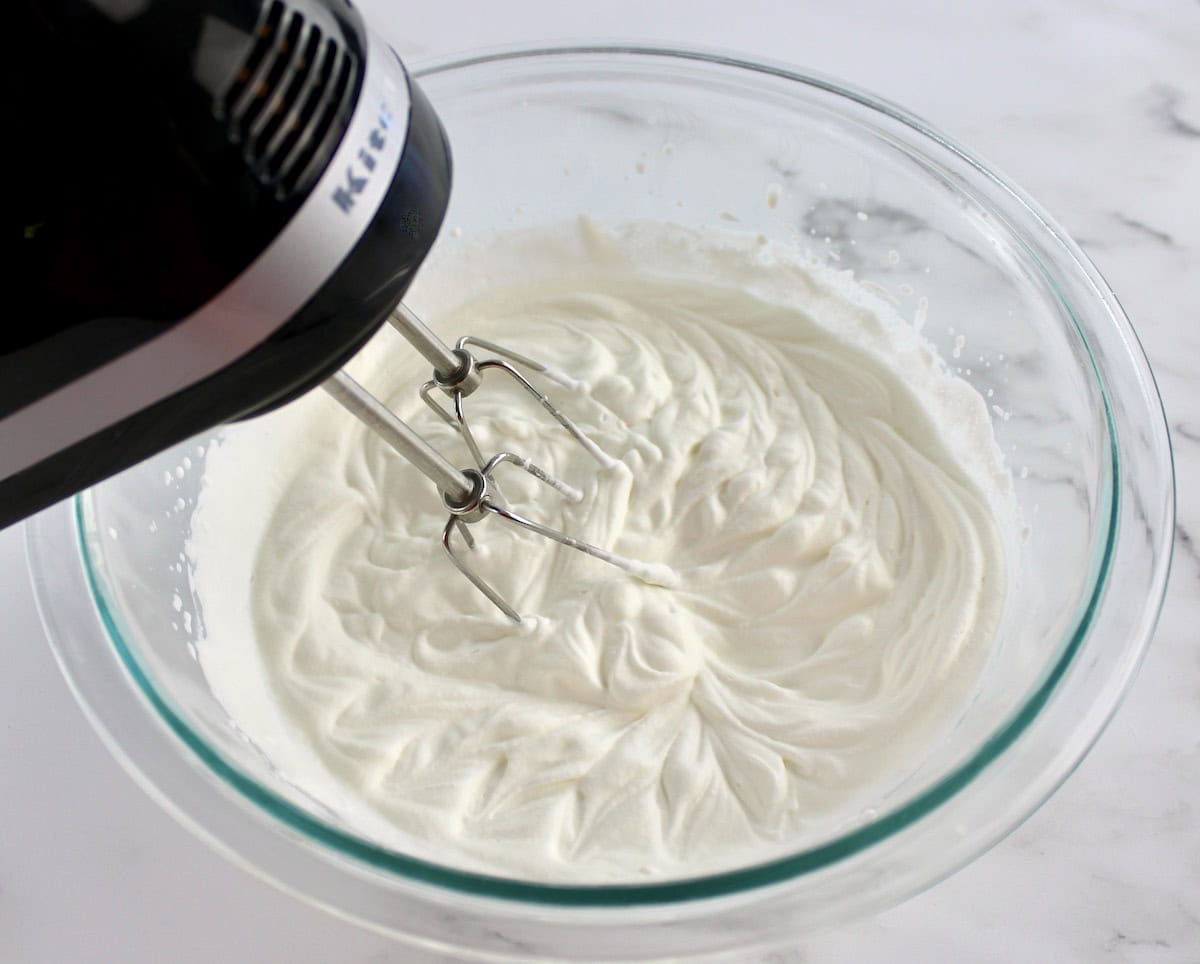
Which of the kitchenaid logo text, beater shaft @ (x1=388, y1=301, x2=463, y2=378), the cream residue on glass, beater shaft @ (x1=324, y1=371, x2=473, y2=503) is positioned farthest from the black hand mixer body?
the cream residue on glass

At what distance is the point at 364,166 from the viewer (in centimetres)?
74

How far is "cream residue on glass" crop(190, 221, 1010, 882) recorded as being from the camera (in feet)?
3.86

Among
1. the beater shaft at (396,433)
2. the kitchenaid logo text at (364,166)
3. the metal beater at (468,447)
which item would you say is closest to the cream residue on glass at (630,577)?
the metal beater at (468,447)

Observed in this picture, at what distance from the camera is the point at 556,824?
1153 millimetres

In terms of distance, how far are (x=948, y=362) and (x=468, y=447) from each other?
0.63 m

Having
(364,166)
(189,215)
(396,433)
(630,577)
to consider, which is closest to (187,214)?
(189,215)

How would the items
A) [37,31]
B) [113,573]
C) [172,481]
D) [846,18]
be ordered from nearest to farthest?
[37,31] → [113,573] → [172,481] → [846,18]

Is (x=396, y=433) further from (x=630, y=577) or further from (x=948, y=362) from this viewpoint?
(x=948, y=362)

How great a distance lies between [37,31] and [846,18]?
1509 millimetres

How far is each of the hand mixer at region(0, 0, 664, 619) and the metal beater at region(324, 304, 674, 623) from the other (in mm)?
196

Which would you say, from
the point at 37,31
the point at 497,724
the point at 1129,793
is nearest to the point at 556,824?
the point at 497,724

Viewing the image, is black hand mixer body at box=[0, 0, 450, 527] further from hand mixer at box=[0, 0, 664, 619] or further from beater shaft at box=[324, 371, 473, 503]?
beater shaft at box=[324, 371, 473, 503]

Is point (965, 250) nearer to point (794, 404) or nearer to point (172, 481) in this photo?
point (794, 404)

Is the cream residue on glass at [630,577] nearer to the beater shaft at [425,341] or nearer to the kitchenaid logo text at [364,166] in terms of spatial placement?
the beater shaft at [425,341]
